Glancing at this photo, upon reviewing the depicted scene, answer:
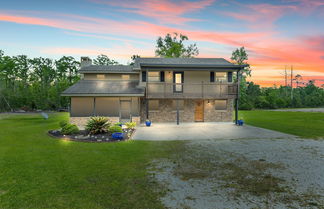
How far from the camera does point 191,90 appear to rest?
→ 1986 centimetres

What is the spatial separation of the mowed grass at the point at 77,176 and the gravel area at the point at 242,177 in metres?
0.70

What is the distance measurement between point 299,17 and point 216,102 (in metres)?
13.6

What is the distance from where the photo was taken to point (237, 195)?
453cm

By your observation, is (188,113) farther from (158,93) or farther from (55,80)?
(55,80)

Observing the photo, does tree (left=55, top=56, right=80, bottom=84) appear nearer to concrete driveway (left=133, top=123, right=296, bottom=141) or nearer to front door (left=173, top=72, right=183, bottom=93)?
front door (left=173, top=72, right=183, bottom=93)

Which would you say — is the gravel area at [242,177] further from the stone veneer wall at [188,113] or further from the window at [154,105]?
the window at [154,105]

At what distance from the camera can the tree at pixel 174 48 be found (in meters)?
41.3


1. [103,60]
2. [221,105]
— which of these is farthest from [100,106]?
[103,60]

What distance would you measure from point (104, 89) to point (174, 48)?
2709 centimetres

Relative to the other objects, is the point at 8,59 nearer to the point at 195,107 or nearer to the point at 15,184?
the point at 195,107

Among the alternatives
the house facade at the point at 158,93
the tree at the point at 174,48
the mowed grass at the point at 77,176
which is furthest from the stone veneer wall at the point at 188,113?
the tree at the point at 174,48

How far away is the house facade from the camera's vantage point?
18.3 m

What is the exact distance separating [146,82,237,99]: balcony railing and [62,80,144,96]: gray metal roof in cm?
152

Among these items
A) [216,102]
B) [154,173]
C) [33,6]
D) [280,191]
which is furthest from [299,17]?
[33,6]
